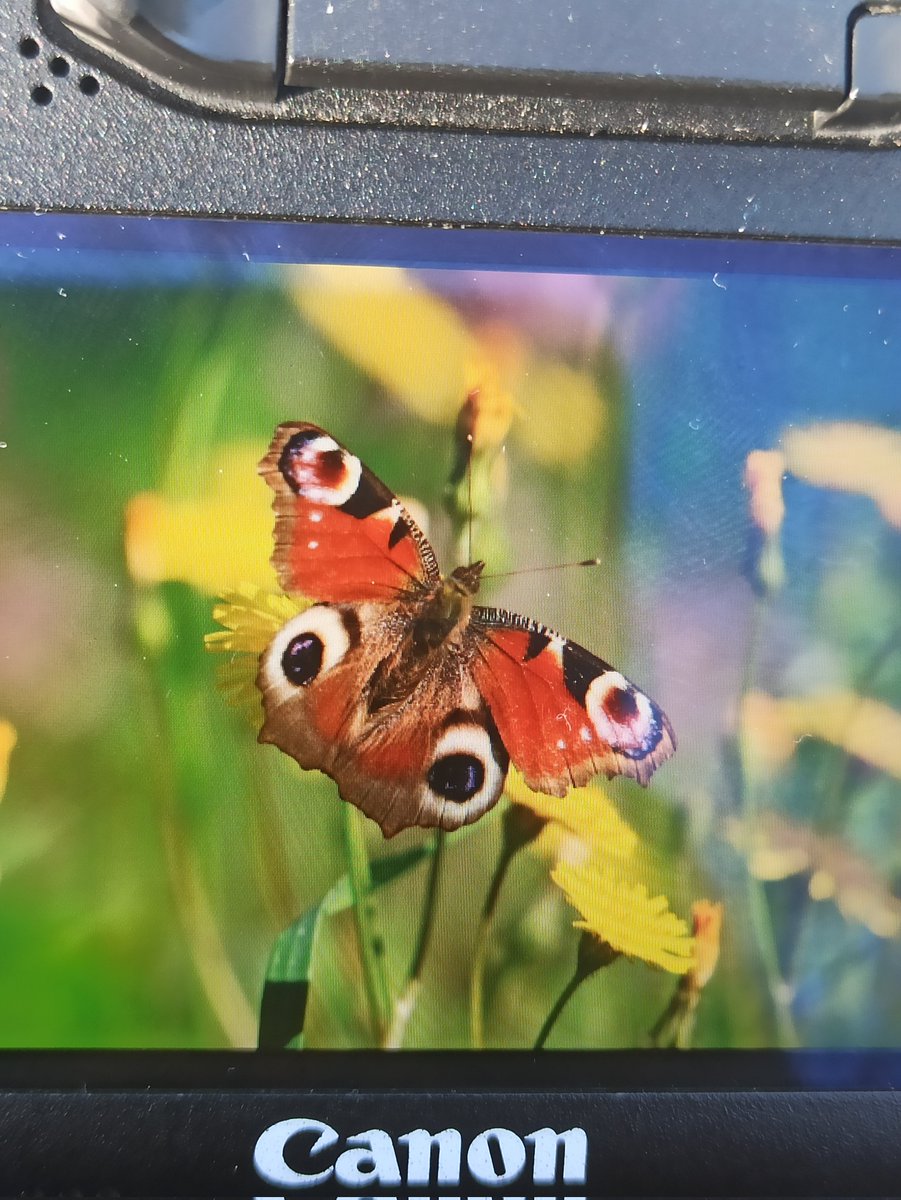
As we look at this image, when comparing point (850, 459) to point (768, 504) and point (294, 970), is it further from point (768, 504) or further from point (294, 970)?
point (294, 970)

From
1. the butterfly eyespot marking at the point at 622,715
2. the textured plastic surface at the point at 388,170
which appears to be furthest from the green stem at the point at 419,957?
the textured plastic surface at the point at 388,170

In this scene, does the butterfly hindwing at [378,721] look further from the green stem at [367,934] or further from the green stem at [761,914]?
the green stem at [761,914]

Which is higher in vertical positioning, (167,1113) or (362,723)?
(362,723)

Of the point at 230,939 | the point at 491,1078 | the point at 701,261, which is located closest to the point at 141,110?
the point at 701,261

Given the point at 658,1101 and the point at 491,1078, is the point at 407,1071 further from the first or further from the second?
the point at 658,1101

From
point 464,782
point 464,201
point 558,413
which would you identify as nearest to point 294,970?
point 464,782

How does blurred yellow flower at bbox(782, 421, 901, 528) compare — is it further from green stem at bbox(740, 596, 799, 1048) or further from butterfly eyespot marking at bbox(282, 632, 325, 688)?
butterfly eyespot marking at bbox(282, 632, 325, 688)
